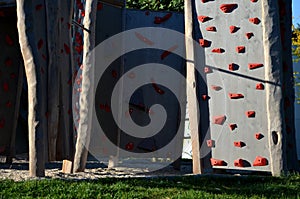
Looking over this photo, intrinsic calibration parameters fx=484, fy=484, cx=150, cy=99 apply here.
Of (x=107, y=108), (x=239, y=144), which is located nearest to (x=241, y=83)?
(x=239, y=144)

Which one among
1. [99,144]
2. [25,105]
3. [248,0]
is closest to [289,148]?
[248,0]

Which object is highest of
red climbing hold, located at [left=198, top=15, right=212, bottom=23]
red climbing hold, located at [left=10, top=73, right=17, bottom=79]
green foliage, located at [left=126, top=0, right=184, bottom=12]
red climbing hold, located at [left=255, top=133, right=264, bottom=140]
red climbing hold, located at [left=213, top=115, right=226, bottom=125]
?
green foliage, located at [left=126, top=0, right=184, bottom=12]

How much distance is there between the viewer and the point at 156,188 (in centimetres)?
515

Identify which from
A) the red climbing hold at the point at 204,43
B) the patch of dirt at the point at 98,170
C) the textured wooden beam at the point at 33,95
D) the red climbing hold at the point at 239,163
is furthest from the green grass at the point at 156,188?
the red climbing hold at the point at 204,43

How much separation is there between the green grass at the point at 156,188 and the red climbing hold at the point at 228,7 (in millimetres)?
2428

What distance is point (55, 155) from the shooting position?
26.2 ft

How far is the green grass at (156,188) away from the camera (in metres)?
4.76

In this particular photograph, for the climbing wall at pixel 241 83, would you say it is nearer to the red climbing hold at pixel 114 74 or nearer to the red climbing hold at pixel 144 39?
the red climbing hold at pixel 144 39

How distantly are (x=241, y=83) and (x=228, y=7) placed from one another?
3.61ft

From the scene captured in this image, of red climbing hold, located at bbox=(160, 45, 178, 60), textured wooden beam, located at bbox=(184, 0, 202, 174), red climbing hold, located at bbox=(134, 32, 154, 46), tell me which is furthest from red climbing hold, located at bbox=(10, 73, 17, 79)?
textured wooden beam, located at bbox=(184, 0, 202, 174)

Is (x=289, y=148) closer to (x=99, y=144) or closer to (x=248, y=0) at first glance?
(x=248, y=0)

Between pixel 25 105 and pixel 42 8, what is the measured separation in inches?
200

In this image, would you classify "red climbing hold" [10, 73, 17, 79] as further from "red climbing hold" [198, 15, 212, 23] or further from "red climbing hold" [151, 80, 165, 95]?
"red climbing hold" [198, 15, 212, 23]

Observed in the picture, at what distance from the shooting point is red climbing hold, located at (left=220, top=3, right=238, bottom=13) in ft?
22.5
